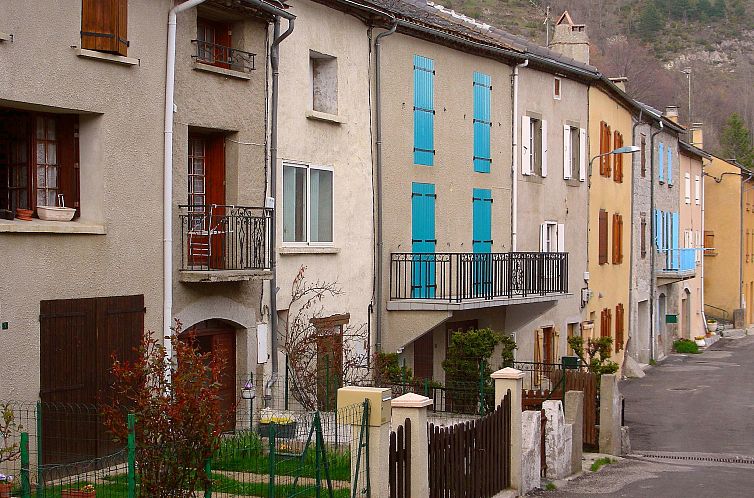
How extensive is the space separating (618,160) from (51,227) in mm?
24097

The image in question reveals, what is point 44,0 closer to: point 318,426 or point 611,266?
Result: point 318,426

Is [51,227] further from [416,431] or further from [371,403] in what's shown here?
[416,431]

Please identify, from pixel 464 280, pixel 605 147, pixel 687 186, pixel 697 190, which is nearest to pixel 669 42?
pixel 697 190

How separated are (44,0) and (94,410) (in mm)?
4895

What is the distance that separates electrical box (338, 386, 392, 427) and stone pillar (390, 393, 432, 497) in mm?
370

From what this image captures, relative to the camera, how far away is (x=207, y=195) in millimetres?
16203

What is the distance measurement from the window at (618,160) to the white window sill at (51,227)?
75.2 feet

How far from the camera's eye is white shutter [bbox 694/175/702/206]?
159ft

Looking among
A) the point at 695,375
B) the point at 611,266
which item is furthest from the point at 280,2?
the point at 695,375

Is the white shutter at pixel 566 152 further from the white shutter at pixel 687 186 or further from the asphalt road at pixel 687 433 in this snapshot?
the white shutter at pixel 687 186

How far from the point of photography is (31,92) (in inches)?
496

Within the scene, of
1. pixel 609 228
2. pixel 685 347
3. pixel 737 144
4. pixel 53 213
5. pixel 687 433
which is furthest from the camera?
pixel 737 144

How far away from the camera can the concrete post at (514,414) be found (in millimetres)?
14766

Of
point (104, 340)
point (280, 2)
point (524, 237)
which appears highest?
point (280, 2)
